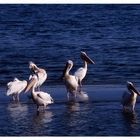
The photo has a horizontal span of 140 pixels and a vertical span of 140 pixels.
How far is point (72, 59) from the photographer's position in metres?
20.2

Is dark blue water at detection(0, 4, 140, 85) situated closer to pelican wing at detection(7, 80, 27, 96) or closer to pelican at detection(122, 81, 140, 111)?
pelican wing at detection(7, 80, 27, 96)

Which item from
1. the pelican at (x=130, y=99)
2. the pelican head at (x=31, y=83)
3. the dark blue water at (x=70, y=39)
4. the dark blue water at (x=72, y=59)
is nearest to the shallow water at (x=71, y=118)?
the dark blue water at (x=72, y=59)

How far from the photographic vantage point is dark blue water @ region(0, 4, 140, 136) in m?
11.1

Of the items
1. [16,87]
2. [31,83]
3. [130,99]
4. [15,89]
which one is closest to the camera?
[130,99]

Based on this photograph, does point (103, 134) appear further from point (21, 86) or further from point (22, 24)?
point (22, 24)

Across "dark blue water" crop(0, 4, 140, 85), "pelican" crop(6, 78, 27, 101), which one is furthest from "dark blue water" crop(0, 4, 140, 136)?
"pelican" crop(6, 78, 27, 101)

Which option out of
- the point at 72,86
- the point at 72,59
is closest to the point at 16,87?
the point at 72,86

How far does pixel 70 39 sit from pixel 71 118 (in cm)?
1375

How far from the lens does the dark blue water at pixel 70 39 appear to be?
17.5 m

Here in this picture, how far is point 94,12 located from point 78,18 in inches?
116

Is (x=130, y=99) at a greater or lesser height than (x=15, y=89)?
lesser

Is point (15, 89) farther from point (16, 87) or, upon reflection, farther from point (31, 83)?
point (31, 83)

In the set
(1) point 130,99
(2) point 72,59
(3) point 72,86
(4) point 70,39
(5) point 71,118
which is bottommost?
(5) point 71,118

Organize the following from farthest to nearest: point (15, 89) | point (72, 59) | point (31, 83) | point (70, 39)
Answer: point (70, 39) → point (72, 59) → point (15, 89) → point (31, 83)
